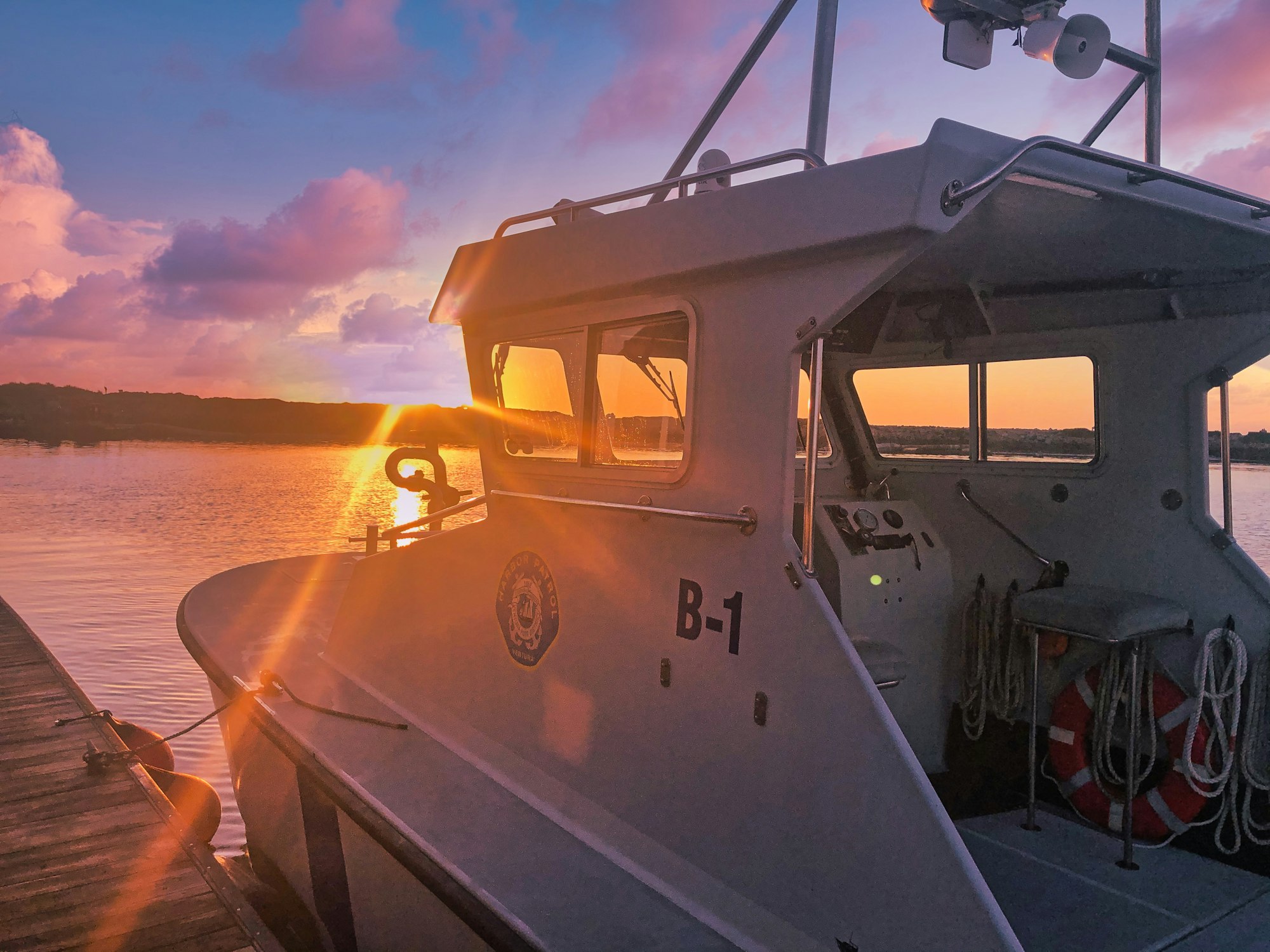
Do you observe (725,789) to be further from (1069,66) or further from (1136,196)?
(1069,66)

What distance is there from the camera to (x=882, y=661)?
3.07m

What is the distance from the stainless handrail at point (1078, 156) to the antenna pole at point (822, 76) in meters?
0.91

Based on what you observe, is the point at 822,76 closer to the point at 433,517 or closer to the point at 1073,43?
the point at 1073,43

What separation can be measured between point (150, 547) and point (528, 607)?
26.5m

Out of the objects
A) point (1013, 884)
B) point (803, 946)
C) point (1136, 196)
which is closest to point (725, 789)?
point (803, 946)

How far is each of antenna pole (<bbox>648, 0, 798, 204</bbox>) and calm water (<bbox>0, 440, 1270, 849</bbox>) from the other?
2649 mm

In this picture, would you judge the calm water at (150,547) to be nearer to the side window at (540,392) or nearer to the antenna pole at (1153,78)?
the side window at (540,392)

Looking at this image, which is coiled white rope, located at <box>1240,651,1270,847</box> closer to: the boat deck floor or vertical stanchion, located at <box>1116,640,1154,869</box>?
the boat deck floor

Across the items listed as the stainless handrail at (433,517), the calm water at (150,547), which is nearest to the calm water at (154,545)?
the calm water at (150,547)

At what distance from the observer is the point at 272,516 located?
3325cm

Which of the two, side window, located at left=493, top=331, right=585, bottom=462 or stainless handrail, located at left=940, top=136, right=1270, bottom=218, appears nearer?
stainless handrail, located at left=940, top=136, right=1270, bottom=218

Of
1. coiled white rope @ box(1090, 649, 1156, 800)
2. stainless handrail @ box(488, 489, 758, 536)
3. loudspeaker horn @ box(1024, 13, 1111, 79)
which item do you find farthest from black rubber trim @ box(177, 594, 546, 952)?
loudspeaker horn @ box(1024, 13, 1111, 79)

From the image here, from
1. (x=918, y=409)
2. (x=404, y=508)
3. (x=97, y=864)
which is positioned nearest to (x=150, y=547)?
(x=404, y=508)

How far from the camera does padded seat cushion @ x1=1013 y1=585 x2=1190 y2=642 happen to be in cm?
309
